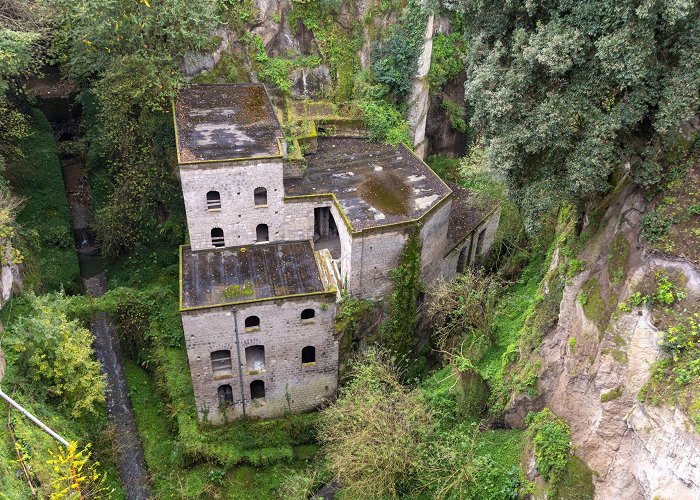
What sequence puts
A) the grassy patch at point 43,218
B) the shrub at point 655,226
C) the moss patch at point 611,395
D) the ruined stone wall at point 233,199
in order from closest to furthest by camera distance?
the shrub at point 655,226 < the moss patch at point 611,395 < the ruined stone wall at point 233,199 < the grassy patch at point 43,218

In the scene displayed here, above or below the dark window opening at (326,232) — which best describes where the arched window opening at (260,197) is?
above

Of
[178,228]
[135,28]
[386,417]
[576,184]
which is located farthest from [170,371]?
[576,184]

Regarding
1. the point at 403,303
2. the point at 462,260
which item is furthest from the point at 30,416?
the point at 462,260

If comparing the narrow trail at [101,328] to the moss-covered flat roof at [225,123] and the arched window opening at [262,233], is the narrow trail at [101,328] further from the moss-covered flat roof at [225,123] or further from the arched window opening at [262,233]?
the moss-covered flat roof at [225,123]

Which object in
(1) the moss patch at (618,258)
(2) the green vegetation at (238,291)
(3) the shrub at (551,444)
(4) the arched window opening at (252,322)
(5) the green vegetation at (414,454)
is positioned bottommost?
(5) the green vegetation at (414,454)

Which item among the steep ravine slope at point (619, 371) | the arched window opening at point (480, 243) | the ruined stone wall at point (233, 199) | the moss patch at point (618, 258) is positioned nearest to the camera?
the steep ravine slope at point (619, 371)

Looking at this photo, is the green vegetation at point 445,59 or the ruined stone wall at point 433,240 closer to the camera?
the ruined stone wall at point 433,240

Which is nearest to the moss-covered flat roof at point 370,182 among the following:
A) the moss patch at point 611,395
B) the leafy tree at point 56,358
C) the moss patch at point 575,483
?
the leafy tree at point 56,358

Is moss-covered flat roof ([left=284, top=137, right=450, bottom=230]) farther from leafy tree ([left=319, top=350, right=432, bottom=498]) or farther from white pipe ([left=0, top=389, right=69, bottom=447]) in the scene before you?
white pipe ([left=0, top=389, right=69, bottom=447])
